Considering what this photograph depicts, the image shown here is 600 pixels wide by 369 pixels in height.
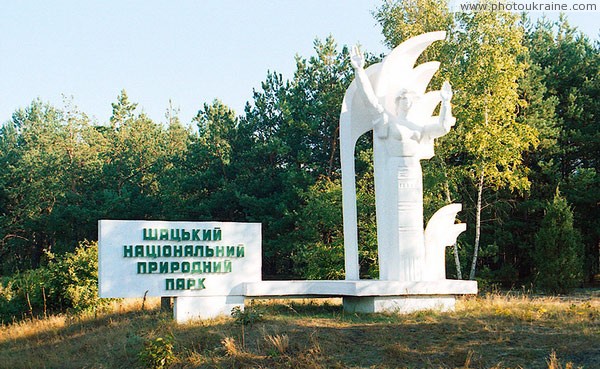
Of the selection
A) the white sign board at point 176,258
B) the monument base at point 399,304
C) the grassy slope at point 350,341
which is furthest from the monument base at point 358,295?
the grassy slope at point 350,341

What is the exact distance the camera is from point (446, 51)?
2520 cm

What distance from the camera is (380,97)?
53.6ft

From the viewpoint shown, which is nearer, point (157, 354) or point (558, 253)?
point (157, 354)

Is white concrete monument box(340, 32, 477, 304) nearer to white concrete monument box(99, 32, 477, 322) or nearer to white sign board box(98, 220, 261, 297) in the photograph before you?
white concrete monument box(99, 32, 477, 322)

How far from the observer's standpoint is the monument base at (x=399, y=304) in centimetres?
1506

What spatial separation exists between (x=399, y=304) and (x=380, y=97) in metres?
4.71

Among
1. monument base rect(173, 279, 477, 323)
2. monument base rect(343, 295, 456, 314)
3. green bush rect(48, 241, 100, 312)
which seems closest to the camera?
monument base rect(173, 279, 477, 323)

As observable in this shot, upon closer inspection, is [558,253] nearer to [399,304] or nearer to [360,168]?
[360,168]

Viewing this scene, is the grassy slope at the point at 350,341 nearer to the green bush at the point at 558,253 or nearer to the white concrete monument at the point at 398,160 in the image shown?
the white concrete monument at the point at 398,160

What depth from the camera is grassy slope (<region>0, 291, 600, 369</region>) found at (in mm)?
11227

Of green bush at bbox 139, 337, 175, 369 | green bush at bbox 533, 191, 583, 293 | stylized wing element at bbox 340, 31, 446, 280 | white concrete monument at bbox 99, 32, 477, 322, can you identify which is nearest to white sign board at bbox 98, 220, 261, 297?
white concrete monument at bbox 99, 32, 477, 322

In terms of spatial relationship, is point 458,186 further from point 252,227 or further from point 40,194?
point 40,194

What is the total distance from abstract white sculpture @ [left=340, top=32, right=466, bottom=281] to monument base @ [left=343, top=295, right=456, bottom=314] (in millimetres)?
501

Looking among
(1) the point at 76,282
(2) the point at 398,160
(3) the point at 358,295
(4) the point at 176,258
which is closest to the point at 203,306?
(4) the point at 176,258
